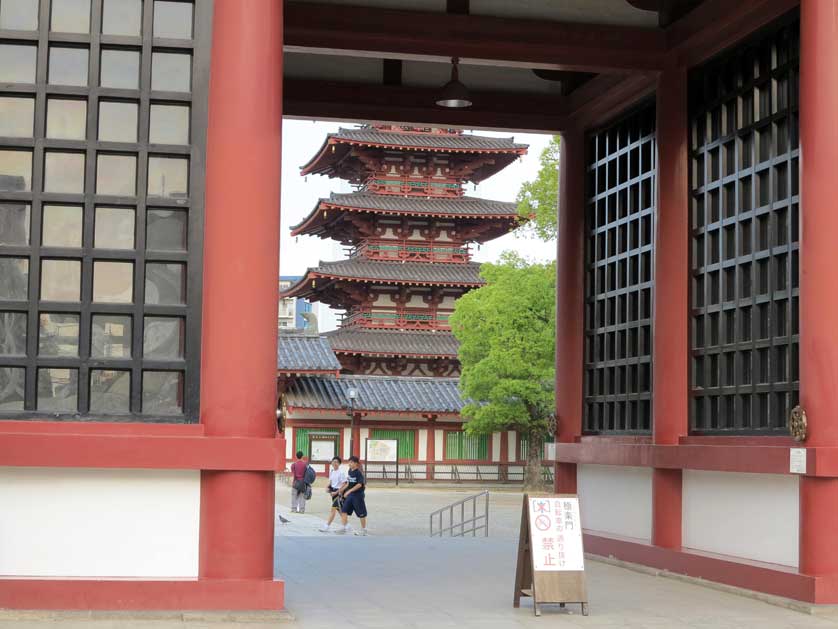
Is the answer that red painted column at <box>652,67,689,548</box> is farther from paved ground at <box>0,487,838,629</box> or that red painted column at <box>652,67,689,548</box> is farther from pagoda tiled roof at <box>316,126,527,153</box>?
pagoda tiled roof at <box>316,126,527,153</box>

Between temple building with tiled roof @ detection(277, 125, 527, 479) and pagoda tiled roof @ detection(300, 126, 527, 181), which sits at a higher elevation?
pagoda tiled roof @ detection(300, 126, 527, 181)

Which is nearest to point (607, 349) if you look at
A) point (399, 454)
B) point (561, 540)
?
point (561, 540)

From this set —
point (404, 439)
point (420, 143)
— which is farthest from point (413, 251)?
point (404, 439)

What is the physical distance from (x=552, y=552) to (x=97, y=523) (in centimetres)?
388

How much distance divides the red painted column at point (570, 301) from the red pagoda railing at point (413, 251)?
3966 cm

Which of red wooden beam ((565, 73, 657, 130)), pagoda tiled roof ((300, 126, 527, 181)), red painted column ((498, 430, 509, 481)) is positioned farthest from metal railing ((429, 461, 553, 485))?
red wooden beam ((565, 73, 657, 130))

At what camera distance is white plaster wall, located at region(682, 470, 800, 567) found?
A: 13086mm

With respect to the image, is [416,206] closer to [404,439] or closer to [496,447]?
[404,439]

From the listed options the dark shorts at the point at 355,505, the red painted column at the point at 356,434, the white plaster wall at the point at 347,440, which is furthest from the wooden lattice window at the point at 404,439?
the dark shorts at the point at 355,505

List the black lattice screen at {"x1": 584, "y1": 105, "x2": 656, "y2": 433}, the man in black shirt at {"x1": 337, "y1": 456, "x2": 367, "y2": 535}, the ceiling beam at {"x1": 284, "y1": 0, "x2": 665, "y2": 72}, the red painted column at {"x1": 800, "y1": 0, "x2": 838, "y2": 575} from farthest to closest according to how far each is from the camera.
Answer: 1. the man in black shirt at {"x1": 337, "y1": 456, "x2": 367, "y2": 535}
2. the black lattice screen at {"x1": 584, "y1": 105, "x2": 656, "y2": 433}
3. the ceiling beam at {"x1": 284, "y1": 0, "x2": 665, "y2": 72}
4. the red painted column at {"x1": 800, "y1": 0, "x2": 838, "y2": 575}

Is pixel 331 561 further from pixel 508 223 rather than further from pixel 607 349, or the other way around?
pixel 508 223

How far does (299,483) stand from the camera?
1286 inches

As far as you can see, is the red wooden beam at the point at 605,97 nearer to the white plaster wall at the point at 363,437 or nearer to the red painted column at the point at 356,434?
the red painted column at the point at 356,434

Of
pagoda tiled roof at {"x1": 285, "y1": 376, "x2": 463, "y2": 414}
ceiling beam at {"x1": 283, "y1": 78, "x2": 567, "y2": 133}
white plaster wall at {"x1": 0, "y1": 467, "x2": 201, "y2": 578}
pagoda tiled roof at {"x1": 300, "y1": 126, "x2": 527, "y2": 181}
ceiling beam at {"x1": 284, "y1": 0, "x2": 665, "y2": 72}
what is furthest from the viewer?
pagoda tiled roof at {"x1": 300, "y1": 126, "x2": 527, "y2": 181}
